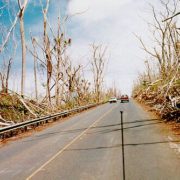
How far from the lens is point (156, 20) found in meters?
35.7

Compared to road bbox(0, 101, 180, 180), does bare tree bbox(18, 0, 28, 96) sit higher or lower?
higher

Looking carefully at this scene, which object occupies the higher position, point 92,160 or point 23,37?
point 23,37

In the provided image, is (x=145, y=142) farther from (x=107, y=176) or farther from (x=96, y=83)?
(x=96, y=83)

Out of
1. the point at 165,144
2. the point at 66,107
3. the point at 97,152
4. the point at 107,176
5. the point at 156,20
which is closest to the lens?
the point at 107,176

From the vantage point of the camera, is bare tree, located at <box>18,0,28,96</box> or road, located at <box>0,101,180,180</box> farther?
bare tree, located at <box>18,0,28,96</box>

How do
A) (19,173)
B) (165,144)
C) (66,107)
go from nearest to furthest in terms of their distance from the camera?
(19,173), (165,144), (66,107)

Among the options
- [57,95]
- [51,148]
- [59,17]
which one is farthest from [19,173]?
[59,17]

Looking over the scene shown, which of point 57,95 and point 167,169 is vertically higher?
point 57,95

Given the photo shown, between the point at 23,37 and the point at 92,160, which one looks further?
the point at 23,37

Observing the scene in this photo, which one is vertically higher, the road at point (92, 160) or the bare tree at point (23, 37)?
the bare tree at point (23, 37)

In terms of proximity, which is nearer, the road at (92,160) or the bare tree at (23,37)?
the road at (92,160)

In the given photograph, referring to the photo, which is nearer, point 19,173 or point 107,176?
point 107,176

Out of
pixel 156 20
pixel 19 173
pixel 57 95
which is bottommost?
pixel 19 173

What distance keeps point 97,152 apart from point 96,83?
71.8 meters
